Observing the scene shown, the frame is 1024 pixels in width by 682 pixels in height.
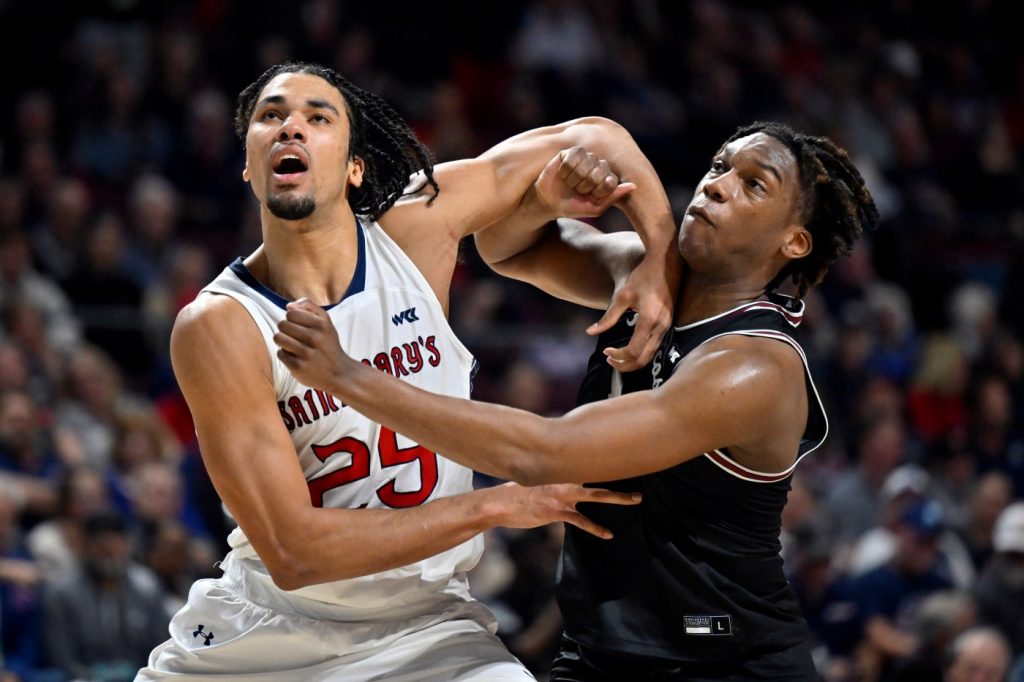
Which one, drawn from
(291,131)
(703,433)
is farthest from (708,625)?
(291,131)

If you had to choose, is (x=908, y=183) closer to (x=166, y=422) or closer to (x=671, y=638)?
(x=166, y=422)

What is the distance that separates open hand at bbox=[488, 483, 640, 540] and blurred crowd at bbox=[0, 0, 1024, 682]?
11.3 ft

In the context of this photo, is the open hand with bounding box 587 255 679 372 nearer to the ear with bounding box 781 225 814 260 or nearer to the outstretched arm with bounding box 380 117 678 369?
the outstretched arm with bounding box 380 117 678 369

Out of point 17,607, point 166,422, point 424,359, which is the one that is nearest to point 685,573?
point 424,359

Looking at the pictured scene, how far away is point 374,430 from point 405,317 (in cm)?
35

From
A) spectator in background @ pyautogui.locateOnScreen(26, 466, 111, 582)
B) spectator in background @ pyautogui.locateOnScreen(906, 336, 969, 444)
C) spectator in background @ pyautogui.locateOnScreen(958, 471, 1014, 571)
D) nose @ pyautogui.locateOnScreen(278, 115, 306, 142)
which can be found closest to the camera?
nose @ pyautogui.locateOnScreen(278, 115, 306, 142)

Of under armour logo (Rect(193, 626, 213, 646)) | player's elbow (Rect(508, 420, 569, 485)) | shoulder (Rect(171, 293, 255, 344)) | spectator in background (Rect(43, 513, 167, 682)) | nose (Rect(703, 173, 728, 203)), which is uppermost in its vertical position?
nose (Rect(703, 173, 728, 203))

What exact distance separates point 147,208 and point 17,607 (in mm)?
3209

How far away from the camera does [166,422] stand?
856 centimetres

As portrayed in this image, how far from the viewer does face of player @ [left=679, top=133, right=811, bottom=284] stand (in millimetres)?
3855

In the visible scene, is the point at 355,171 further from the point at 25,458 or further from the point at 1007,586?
the point at 1007,586

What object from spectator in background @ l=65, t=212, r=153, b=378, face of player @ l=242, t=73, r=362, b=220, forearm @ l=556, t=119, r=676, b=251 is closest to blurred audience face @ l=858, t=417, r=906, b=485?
spectator in background @ l=65, t=212, r=153, b=378

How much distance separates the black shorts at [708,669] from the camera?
3.71m

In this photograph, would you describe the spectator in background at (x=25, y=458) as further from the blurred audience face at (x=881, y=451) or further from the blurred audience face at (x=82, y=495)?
the blurred audience face at (x=881, y=451)
